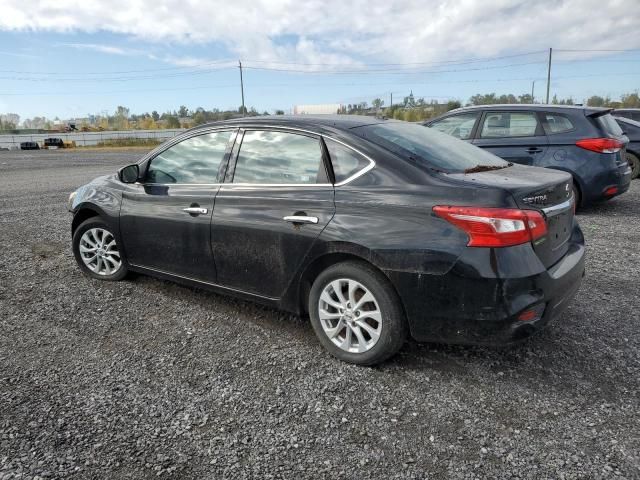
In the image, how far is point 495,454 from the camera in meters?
2.38

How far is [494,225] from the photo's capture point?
8.87ft

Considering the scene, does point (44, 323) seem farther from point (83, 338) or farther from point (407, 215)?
point (407, 215)

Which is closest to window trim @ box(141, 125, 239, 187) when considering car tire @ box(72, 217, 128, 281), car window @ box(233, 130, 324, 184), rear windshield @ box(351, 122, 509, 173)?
car window @ box(233, 130, 324, 184)

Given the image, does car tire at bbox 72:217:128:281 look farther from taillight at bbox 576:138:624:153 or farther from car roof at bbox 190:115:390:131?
taillight at bbox 576:138:624:153

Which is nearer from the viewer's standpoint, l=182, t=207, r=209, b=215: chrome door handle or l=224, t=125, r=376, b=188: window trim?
l=224, t=125, r=376, b=188: window trim

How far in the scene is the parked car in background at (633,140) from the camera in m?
11.0

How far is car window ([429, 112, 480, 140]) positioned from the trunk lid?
4.97 m

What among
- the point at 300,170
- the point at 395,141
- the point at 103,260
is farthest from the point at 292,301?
the point at 103,260

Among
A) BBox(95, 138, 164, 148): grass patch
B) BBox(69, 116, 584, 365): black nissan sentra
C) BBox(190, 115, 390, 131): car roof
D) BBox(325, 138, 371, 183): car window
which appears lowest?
BBox(95, 138, 164, 148): grass patch

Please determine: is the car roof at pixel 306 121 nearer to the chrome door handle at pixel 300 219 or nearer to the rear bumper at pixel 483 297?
the chrome door handle at pixel 300 219

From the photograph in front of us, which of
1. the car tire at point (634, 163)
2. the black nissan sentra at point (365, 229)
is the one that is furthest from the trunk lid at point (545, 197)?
the car tire at point (634, 163)

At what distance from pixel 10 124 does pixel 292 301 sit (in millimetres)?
171818

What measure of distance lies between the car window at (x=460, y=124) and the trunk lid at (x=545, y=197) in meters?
4.97

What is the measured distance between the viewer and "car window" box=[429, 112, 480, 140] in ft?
26.8
